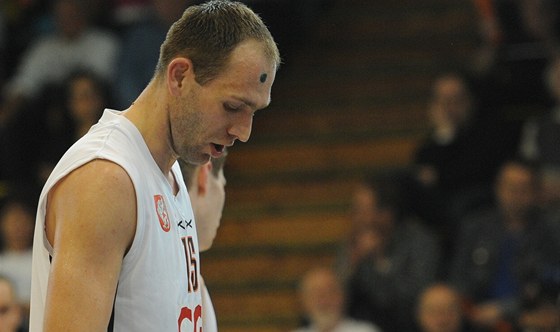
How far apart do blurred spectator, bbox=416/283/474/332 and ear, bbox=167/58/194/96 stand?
438cm

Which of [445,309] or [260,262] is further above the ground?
[260,262]

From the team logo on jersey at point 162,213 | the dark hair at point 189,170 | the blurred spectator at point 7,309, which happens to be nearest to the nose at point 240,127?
the team logo on jersey at point 162,213

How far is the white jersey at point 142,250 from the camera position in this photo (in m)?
2.66

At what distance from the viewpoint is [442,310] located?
6.86 m

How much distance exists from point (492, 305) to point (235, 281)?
2356mm

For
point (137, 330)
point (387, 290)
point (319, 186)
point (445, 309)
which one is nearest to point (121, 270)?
point (137, 330)

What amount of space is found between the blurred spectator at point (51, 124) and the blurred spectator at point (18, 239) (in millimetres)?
→ 776

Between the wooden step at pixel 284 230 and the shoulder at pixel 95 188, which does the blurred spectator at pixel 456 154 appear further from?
the shoulder at pixel 95 188

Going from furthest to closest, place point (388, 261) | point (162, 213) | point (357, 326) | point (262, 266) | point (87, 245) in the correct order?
point (262, 266), point (388, 261), point (357, 326), point (162, 213), point (87, 245)

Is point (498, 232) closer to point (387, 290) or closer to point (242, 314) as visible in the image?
point (387, 290)

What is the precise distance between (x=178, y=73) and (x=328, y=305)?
462 cm

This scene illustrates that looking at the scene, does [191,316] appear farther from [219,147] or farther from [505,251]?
[505,251]

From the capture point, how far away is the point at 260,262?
8805mm

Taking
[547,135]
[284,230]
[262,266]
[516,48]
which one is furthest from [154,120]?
[516,48]
